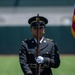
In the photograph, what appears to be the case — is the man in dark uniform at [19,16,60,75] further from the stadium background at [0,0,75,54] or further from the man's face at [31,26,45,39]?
the stadium background at [0,0,75,54]

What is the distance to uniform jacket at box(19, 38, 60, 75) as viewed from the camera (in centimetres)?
487

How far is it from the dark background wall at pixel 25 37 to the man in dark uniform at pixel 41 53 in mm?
14231

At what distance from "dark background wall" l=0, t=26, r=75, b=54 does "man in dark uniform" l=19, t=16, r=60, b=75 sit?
14231 mm

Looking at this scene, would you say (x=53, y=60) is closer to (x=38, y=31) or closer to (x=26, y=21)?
(x=38, y=31)

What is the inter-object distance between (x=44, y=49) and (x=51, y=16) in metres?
17.8

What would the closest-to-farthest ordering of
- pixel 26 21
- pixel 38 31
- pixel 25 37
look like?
1. pixel 38 31
2. pixel 25 37
3. pixel 26 21

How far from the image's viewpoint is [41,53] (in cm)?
495

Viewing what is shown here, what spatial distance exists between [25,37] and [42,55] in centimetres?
1446

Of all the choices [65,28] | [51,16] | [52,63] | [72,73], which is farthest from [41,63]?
[51,16]
